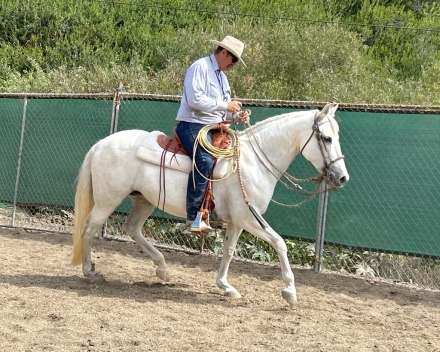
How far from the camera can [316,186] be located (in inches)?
322

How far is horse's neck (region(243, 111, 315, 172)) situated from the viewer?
6.71 meters

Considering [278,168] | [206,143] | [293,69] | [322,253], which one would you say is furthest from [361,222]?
[293,69]

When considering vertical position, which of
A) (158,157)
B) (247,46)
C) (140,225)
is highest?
(247,46)

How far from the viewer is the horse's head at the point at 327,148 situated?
253 inches

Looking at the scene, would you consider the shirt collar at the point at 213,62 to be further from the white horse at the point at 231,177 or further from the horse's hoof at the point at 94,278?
the horse's hoof at the point at 94,278

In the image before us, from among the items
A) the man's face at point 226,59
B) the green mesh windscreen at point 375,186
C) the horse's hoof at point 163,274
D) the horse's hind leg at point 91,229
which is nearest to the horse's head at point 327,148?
the man's face at point 226,59

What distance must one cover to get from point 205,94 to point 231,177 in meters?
0.85

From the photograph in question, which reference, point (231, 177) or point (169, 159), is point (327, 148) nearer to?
point (231, 177)

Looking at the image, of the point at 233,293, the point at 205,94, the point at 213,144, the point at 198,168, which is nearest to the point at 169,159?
the point at 198,168

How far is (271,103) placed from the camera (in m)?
8.45

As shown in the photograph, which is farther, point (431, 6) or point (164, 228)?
point (431, 6)

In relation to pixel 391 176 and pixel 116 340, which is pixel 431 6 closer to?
pixel 391 176

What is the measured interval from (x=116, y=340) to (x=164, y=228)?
185 inches

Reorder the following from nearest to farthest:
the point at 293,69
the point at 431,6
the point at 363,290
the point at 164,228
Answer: the point at 363,290 < the point at 164,228 < the point at 293,69 < the point at 431,6
